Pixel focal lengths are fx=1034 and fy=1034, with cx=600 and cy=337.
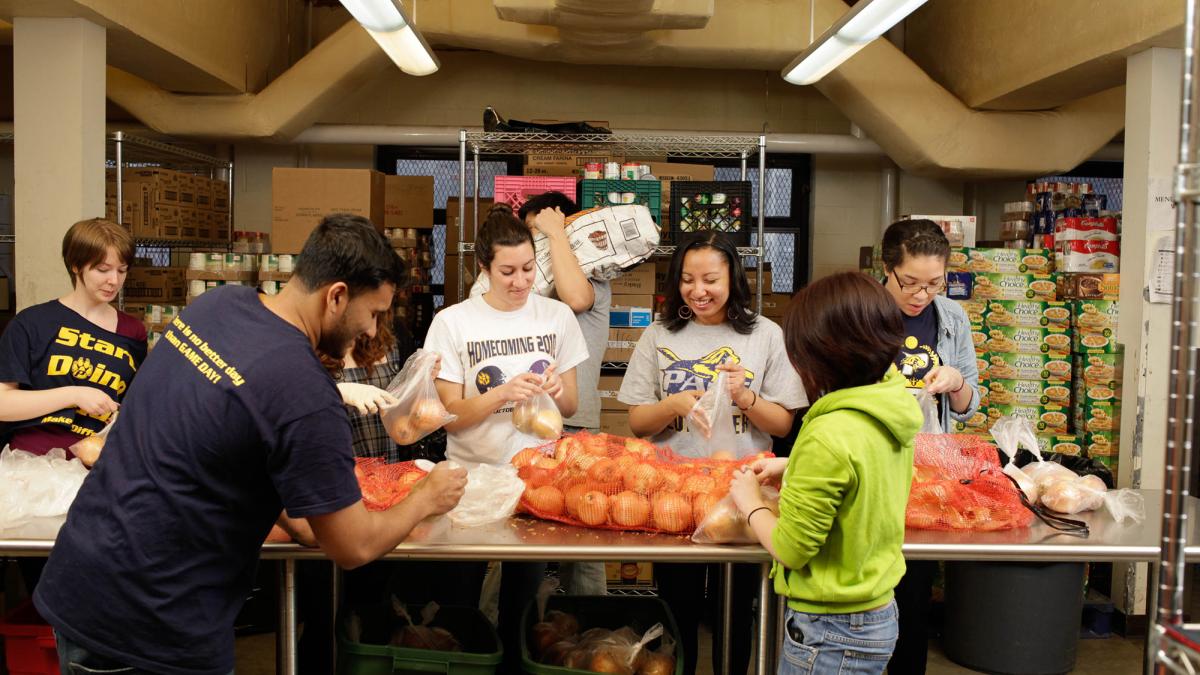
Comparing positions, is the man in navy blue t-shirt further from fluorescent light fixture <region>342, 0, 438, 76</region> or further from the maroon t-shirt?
fluorescent light fixture <region>342, 0, 438, 76</region>

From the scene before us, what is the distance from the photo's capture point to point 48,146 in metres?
4.85

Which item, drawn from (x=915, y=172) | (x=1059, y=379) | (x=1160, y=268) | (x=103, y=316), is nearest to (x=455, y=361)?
(x=103, y=316)

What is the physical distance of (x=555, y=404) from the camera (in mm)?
3047

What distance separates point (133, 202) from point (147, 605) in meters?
5.34

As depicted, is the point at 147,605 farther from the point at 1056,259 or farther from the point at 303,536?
the point at 1056,259

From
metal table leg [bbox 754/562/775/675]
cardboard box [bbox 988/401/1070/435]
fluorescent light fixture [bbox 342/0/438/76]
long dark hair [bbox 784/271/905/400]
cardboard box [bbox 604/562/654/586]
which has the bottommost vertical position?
cardboard box [bbox 604/562/654/586]

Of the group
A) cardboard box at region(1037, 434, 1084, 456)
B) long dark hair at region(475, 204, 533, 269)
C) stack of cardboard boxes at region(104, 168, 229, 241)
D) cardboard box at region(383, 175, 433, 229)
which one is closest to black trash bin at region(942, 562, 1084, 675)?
cardboard box at region(1037, 434, 1084, 456)

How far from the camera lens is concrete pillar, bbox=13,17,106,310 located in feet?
15.8

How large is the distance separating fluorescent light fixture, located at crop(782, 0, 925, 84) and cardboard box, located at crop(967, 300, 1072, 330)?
5.14 feet

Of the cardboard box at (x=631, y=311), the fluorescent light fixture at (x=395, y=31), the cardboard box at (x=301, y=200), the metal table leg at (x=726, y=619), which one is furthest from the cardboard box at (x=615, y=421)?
the metal table leg at (x=726, y=619)

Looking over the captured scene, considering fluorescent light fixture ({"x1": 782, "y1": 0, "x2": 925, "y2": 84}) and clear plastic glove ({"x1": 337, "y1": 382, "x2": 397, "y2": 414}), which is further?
fluorescent light fixture ({"x1": 782, "y1": 0, "x2": 925, "y2": 84})

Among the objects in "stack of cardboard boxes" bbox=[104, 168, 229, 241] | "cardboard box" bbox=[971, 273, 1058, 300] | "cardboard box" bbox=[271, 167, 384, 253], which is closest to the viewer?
"cardboard box" bbox=[971, 273, 1058, 300]

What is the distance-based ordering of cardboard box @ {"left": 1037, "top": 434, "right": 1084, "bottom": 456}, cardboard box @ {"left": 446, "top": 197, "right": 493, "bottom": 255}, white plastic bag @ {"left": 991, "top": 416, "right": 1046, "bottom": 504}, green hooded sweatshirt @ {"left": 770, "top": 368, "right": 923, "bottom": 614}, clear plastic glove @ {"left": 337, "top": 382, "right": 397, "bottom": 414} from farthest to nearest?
cardboard box @ {"left": 446, "top": 197, "right": 493, "bottom": 255} < cardboard box @ {"left": 1037, "top": 434, "right": 1084, "bottom": 456} < white plastic bag @ {"left": 991, "top": 416, "right": 1046, "bottom": 504} < clear plastic glove @ {"left": 337, "top": 382, "right": 397, "bottom": 414} < green hooded sweatshirt @ {"left": 770, "top": 368, "right": 923, "bottom": 614}

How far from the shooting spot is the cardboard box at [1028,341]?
543 centimetres
